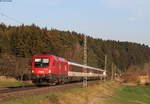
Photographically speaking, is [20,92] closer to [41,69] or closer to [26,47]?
[41,69]

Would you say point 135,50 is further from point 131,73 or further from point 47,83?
point 47,83

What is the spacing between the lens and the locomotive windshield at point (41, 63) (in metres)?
31.7

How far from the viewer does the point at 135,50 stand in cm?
19862

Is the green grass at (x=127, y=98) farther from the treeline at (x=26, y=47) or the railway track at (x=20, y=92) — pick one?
the treeline at (x=26, y=47)

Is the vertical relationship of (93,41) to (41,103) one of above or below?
above

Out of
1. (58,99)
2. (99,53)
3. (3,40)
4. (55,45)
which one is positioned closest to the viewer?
(58,99)

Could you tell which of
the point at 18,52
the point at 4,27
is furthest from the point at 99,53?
the point at 18,52

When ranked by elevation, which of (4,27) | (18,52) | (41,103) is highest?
(4,27)

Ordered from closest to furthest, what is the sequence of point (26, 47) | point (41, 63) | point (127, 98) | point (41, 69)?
point (41, 69)
point (41, 63)
point (127, 98)
point (26, 47)

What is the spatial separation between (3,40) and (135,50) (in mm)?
135313

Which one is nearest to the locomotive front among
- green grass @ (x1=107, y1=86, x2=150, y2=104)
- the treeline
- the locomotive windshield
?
the locomotive windshield

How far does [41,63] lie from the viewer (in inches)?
1257

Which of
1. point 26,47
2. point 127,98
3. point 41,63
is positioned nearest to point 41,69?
point 41,63

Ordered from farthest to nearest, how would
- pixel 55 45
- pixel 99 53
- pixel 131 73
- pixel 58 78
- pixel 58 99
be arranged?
pixel 99 53 < pixel 131 73 < pixel 55 45 < pixel 58 78 < pixel 58 99
